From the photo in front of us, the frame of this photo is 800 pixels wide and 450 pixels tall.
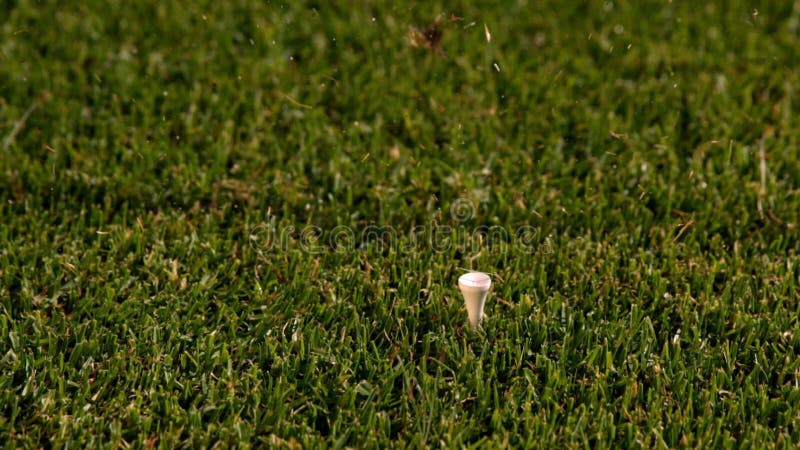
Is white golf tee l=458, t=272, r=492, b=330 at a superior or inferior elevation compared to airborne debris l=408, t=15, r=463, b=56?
inferior

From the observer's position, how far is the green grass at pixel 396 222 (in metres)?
2.90

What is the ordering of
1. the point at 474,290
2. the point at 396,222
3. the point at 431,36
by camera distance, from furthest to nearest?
the point at 431,36
the point at 396,222
the point at 474,290

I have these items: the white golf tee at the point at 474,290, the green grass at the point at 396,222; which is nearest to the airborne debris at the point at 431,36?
the green grass at the point at 396,222

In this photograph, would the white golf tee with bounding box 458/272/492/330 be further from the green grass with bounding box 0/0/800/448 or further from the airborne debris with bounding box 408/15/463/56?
the airborne debris with bounding box 408/15/463/56

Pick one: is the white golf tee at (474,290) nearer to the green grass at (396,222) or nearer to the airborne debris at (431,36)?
the green grass at (396,222)

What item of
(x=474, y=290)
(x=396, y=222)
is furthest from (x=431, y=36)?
(x=474, y=290)

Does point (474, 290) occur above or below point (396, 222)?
below

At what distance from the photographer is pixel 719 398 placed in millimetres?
2957

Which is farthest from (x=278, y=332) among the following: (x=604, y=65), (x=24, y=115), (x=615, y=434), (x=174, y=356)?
(x=604, y=65)

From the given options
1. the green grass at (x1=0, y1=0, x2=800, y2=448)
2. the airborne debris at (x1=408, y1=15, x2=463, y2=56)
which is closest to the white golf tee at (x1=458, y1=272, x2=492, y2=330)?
the green grass at (x1=0, y1=0, x2=800, y2=448)

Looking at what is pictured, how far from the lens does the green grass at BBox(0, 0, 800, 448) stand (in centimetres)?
290

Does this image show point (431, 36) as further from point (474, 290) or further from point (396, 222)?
point (474, 290)

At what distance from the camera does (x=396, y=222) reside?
3.79m

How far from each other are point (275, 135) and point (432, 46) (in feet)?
3.48
